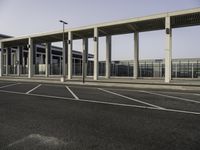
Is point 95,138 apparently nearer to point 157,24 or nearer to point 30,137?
point 30,137

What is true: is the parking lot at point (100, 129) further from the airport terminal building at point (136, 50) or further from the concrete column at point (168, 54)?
the airport terminal building at point (136, 50)

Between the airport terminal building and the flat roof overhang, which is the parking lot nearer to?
the airport terminal building

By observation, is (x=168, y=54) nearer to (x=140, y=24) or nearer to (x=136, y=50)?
(x=140, y=24)

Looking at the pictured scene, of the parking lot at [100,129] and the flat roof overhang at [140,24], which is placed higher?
the flat roof overhang at [140,24]

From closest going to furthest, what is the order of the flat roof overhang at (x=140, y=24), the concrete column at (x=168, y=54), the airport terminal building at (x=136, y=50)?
the concrete column at (x=168, y=54)
the flat roof overhang at (x=140, y=24)
the airport terminal building at (x=136, y=50)

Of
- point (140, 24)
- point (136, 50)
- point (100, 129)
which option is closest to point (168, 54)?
point (140, 24)

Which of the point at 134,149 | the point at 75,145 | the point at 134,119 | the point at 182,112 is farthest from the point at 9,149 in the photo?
the point at 182,112

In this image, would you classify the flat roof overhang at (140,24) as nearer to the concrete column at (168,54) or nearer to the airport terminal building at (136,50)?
the airport terminal building at (136,50)

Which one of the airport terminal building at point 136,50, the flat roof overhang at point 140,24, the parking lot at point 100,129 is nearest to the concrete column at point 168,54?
the airport terminal building at point 136,50

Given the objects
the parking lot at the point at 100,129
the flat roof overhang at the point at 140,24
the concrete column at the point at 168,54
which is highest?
the flat roof overhang at the point at 140,24

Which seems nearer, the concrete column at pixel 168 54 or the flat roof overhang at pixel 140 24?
the concrete column at pixel 168 54

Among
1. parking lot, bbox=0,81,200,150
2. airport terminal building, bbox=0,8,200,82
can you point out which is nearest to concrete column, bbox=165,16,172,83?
airport terminal building, bbox=0,8,200,82

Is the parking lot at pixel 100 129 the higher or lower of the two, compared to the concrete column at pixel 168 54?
lower

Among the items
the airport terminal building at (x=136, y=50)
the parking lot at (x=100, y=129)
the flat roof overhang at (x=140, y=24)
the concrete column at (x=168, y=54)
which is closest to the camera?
the parking lot at (x=100, y=129)
